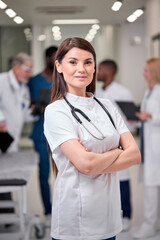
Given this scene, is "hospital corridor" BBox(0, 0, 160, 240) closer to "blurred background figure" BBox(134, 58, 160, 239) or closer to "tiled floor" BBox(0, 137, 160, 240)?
"blurred background figure" BBox(134, 58, 160, 239)

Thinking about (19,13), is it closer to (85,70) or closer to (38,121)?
(85,70)

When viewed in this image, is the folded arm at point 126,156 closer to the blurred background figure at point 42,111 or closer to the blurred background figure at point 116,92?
the blurred background figure at point 42,111

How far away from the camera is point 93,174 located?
147cm

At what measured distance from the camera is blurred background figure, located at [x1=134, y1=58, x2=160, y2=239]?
2871 mm

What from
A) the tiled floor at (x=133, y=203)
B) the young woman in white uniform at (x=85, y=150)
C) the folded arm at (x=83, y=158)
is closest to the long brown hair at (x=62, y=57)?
the young woman in white uniform at (x=85, y=150)

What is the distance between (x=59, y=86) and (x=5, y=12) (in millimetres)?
513

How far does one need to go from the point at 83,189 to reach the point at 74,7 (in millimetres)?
878

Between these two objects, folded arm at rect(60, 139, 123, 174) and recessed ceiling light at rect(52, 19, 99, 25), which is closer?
folded arm at rect(60, 139, 123, 174)

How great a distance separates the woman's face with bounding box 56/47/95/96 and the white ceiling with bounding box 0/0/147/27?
42 centimetres

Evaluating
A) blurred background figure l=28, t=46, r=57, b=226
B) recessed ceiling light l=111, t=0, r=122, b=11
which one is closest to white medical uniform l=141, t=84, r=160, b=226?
blurred background figure l=28, t=46, r=57, b=226

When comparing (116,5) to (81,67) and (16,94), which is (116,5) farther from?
(16,94)

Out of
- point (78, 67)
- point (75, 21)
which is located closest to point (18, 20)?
point (75, 21)

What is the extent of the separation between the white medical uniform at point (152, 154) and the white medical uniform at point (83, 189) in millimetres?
1432

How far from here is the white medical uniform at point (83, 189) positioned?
144 centimetres
